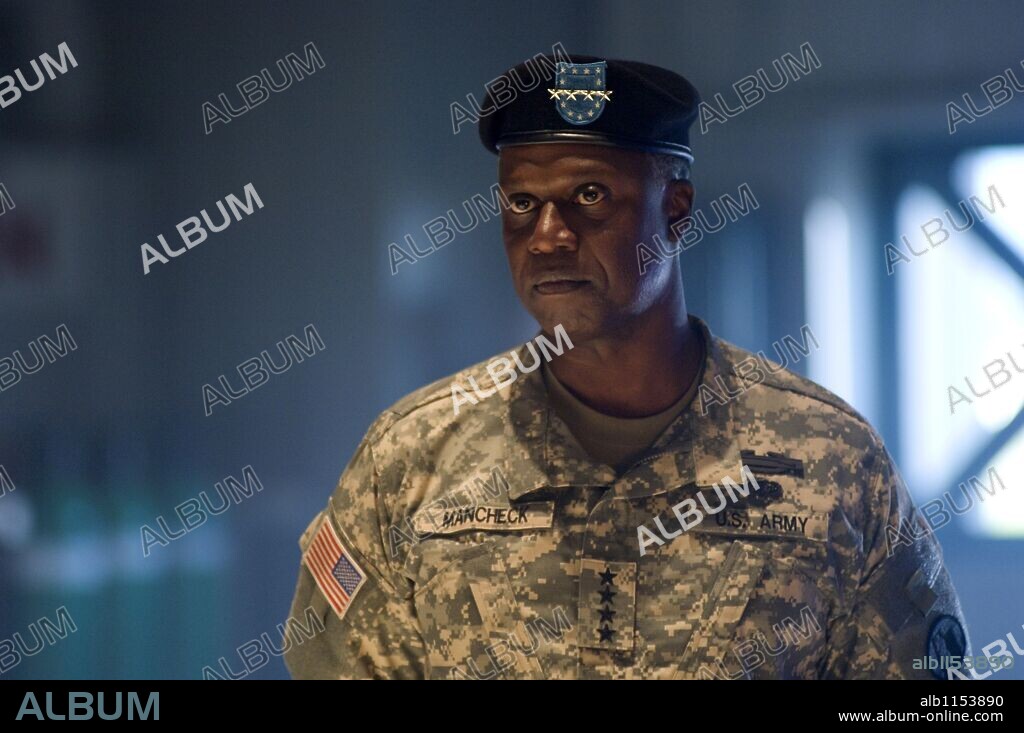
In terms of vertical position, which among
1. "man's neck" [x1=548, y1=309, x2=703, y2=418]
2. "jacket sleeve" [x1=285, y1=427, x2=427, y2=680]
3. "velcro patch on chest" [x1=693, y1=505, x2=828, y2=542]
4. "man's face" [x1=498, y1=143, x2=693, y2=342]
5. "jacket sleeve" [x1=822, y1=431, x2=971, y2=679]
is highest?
A: "man's face" [x1=498, y1=143, x2=693, y2=342]

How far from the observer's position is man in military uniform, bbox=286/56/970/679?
6.02 feet

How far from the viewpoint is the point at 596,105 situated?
1.84m

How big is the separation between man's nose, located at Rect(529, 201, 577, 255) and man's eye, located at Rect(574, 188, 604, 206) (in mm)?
43

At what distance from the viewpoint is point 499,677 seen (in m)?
1.86

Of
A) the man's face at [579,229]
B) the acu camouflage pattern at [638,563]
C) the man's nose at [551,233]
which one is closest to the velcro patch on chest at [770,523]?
the acu camouflage pattern at [638,563]

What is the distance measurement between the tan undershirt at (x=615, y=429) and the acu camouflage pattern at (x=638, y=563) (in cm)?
2

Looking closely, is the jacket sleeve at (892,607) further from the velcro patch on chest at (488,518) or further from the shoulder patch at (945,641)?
the velcro patch on chest at (488,518)

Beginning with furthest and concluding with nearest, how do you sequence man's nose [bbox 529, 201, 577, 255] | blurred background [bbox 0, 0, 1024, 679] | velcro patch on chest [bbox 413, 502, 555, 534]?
blurred background [bbox 0, 0, 1024, 679], velcro patch on chest [bbox 413, 502, 555, 534], man's nose [bbox 529, 201, 577, 255]

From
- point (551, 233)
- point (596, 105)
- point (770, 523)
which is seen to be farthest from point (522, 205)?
point (770, 523)

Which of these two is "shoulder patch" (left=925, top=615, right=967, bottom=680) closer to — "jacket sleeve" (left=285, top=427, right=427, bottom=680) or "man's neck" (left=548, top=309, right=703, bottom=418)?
"man's neck" (left=548, top=309, right=703, bottom=418)

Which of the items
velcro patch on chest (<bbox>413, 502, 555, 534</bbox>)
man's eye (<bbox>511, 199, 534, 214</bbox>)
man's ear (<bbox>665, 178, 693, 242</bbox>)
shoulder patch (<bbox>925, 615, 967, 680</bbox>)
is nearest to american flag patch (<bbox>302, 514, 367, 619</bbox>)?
velcro patch on chest (<bbox>413, 502, 555, 534</bbox>)

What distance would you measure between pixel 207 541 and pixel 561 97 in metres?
1.17

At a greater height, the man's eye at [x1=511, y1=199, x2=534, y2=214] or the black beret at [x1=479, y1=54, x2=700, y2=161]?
the black beret at [x1=479, y1=54, x2=700, y2=161]

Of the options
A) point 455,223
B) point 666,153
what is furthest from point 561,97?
point 455,223
